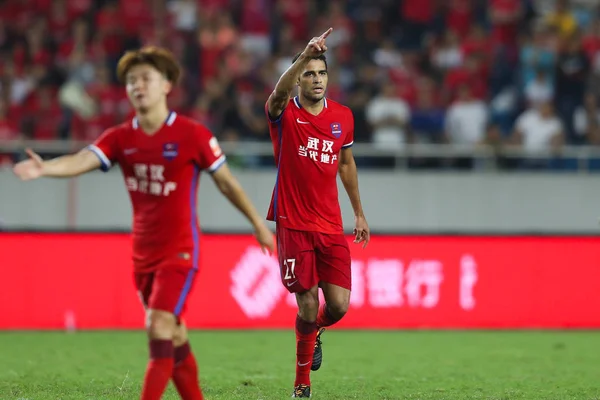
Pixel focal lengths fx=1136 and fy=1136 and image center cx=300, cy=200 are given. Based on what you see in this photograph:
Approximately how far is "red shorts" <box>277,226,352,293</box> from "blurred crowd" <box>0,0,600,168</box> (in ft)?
28.8

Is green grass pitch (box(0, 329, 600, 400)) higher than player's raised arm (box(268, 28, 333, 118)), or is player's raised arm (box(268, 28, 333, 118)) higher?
player's raised arm (box(268, 28, 333, 118))

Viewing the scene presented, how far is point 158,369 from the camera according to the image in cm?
648

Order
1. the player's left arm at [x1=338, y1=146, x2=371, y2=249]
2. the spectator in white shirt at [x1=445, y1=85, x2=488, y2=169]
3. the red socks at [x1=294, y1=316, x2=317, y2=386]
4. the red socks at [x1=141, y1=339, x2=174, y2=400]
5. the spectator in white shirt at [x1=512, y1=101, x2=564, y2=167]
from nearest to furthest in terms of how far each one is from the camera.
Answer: the red socks at [x1=141, y1=339, x2=174, y2=400]
the red socks at [x1=294, y1=316, x2=317, y2=386]
the player's left arm at [x1=338, y1=146, x2=371, y2=249]
the spectator in white shirt at [x1=512, y1=101, x2=564, y2=167]
the spectator in white shirt at [x1=445, y1=85, x2=488, y2=169]

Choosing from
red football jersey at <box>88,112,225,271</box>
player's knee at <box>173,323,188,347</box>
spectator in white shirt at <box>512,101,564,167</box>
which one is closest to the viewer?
red football jersey at <box>88,112,225,271</box>

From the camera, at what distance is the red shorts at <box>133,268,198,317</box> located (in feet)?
21.7

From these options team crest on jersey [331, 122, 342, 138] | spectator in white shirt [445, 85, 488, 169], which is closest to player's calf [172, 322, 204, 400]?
team crest on jersey [331, 122, 342, 138]

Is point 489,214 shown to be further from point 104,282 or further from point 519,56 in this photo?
point 104,282

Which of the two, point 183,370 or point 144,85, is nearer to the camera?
point 144,85

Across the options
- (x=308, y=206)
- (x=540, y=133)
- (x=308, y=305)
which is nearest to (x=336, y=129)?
(x=308, y=206)

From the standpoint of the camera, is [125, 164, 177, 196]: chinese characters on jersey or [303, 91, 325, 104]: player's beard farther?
[303, 91, 325, 104]: player's beard

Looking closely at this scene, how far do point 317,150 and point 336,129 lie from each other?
10.3 inches

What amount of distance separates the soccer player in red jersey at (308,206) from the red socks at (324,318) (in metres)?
0.18

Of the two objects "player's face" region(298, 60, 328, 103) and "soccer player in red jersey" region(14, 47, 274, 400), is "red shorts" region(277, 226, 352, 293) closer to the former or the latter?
"player's face" region(298, 60, 328, 103)

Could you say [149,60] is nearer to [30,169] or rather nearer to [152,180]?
[152,180]
